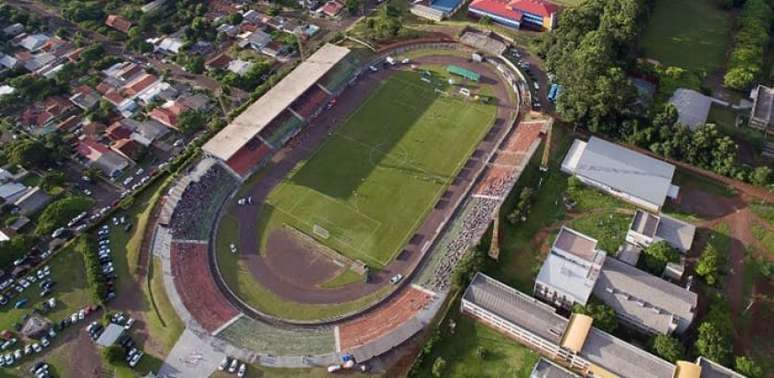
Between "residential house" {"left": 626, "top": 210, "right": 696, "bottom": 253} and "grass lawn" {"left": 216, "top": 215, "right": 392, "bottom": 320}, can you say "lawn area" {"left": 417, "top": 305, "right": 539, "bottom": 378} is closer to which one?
"grass lawn" {"left": 216, "top": 215, "right": 392, "bottom": 320}

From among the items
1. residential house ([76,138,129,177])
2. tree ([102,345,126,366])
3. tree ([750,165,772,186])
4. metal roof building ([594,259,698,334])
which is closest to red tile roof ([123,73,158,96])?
residential house ([76,138,129,177])

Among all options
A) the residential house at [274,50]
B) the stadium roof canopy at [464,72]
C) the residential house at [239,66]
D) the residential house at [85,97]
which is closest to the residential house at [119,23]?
the residential house at [85,97]

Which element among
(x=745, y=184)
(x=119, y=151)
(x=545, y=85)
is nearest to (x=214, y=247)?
(x=119, y=151)

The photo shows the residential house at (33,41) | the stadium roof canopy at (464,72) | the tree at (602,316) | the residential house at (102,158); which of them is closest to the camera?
the tree at (602,316)

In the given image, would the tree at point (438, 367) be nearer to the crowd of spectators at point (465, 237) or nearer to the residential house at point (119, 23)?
the crowd of spectators at point (465, 237)

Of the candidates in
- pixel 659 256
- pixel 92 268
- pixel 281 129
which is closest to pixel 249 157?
pixel 281 129

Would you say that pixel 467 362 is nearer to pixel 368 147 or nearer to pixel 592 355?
pixel 592 355

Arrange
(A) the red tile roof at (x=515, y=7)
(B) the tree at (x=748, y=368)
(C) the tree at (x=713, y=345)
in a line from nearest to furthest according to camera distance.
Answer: (B) the tree at (x=748, y=368) → (C) the tree at (x=713, y=345) → (A) the red tile roof at (x=515, y=7)
